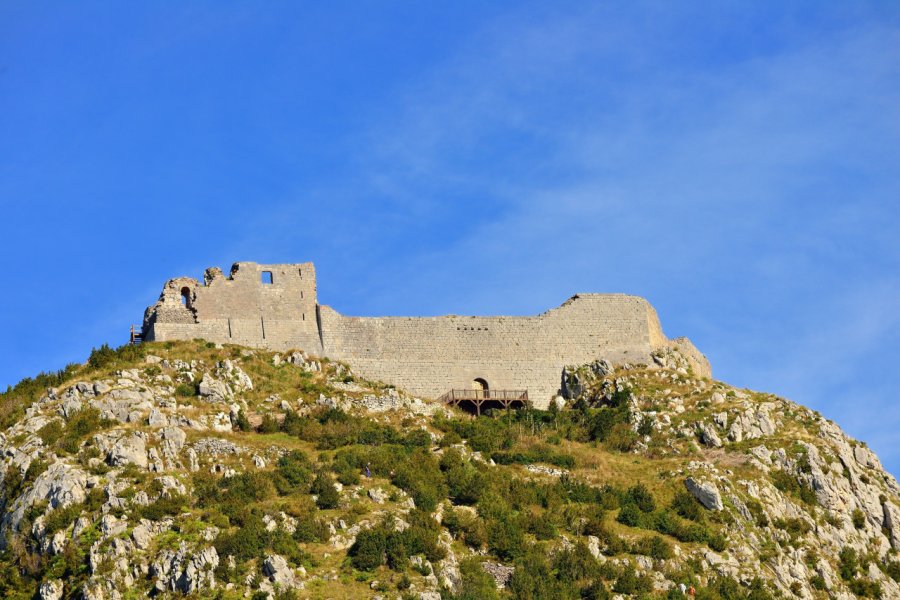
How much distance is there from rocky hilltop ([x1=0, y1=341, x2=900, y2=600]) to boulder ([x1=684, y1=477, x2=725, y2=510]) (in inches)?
3.1

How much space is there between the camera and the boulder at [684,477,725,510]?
5806 centimetres

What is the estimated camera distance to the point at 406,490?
183 ft

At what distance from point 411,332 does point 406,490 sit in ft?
43.2

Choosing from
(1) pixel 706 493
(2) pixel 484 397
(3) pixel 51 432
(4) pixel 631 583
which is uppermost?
(2) pixel 484 397

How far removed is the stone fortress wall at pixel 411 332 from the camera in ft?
216

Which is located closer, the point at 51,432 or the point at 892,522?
the point at 51,432

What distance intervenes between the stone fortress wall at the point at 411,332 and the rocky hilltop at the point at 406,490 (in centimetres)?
137

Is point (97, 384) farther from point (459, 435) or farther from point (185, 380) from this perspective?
point (459, 435)

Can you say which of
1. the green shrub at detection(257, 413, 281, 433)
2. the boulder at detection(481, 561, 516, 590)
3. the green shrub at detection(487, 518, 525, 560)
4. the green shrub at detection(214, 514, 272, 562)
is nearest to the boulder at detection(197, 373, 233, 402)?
the green shrub at detection(257, 413, 281, 433)

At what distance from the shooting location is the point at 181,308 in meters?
65.2

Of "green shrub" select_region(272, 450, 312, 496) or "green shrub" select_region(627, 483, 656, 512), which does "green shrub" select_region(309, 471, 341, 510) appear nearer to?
"green shrub" select_region(272, 450, 312, 496)

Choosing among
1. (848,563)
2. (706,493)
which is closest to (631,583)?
(706,493)

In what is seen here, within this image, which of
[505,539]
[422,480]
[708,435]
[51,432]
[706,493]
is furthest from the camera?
[708,435]

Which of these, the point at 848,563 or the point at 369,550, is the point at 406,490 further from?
the point at 848,563
